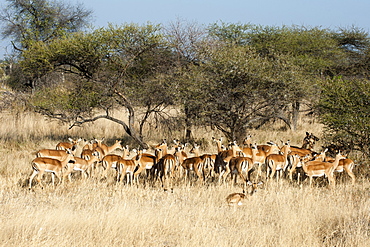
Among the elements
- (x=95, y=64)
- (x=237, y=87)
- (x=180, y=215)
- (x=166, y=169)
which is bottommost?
(x=180, y=215)

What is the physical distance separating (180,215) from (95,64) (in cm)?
929

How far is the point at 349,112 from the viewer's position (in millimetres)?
→ 10703

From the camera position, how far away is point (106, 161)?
392 inches

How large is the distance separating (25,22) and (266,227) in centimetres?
2963

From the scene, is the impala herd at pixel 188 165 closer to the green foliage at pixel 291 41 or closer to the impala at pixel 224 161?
the impala at pixel 224 161

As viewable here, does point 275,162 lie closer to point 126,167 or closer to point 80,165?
point 126,167

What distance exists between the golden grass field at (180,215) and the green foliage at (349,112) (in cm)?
97

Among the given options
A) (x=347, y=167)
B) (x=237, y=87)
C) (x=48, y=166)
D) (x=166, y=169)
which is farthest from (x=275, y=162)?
(x=48, y=166)

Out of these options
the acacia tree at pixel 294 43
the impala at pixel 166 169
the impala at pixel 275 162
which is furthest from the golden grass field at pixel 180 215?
the acacia tree at pixel 294 43

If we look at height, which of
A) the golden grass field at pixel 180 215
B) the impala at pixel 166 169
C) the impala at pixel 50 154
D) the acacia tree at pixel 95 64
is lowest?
the golden grass field at pixel 180 215

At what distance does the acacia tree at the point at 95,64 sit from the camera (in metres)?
14.5

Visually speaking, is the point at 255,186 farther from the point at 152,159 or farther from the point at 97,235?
the point at 97,235

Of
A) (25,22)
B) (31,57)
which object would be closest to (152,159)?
(31,57)

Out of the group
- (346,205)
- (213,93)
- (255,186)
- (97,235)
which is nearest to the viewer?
(97,235)
